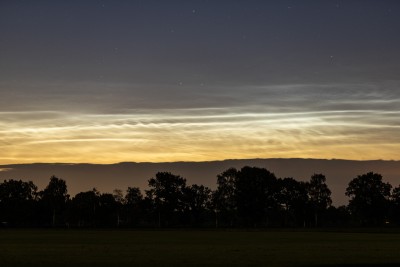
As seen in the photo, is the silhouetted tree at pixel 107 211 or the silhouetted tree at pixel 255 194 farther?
the silhouetted tree at pixel 107 211

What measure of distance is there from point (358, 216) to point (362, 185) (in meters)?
9.71

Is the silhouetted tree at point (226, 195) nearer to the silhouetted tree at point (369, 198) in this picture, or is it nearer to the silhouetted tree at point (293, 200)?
the silhouetted tree at point (293, 200)

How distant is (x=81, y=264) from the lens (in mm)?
31688

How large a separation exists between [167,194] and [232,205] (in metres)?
20.9

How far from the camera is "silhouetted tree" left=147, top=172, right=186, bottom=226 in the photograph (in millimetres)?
189000

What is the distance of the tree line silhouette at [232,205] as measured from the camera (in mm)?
181500

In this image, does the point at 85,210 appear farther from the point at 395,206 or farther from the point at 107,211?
the point at 395,206

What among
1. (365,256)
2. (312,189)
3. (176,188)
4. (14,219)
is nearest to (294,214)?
(312,189)

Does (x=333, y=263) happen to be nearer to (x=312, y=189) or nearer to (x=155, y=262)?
(x=155, y=262)

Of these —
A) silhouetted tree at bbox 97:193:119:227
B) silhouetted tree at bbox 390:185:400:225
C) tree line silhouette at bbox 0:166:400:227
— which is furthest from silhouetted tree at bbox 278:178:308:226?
silhouetted tree at bbox 97:193:119:227

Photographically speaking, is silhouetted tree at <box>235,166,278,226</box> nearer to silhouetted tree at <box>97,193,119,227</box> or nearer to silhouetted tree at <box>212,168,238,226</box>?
silhouetted tree at <box>212,168,238,226</box>

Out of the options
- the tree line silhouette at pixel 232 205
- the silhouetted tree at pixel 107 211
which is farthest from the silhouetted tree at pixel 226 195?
the silhouetted tree at pixel 107 211

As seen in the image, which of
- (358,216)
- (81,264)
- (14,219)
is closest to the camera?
(81,264)

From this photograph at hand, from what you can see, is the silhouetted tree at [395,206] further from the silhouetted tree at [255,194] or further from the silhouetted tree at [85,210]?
the silhouetted tree at [85,210]
